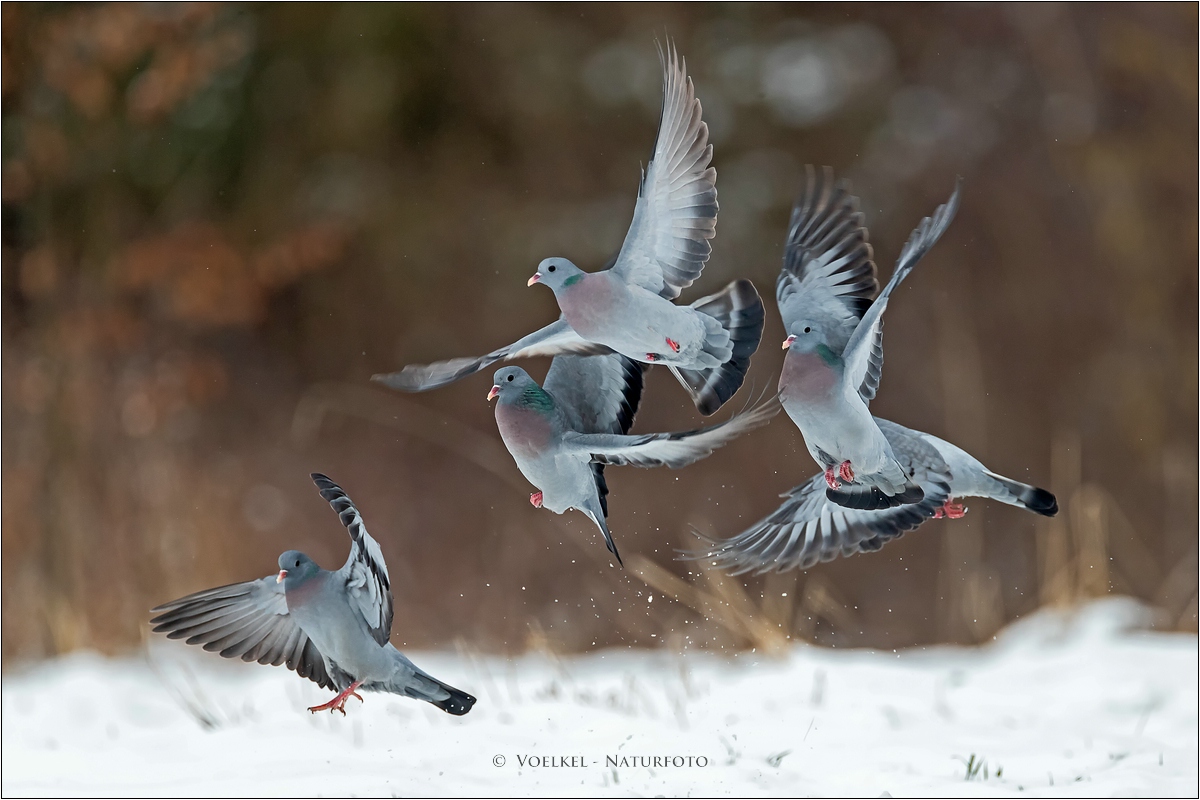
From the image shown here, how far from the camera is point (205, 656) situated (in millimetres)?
3799

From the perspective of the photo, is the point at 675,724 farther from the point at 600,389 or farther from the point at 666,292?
the point at 666,292

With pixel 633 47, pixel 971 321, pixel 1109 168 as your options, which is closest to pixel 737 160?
pixel 633 47

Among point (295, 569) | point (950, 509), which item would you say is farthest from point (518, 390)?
point (950, 509)

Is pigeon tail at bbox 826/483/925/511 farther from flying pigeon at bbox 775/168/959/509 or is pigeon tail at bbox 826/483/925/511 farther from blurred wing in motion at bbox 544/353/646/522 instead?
blurred wing in motion at bbox 544/353/646/522

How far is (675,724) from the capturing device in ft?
9.15

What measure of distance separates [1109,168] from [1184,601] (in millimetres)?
1843

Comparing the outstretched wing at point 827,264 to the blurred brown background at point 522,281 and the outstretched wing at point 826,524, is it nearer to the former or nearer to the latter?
the outstretched wing at point 826,524

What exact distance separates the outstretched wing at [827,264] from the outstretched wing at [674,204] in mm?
158

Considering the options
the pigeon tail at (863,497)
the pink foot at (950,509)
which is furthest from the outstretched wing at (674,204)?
the pink foot at (950,509)

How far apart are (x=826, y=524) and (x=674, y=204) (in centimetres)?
63

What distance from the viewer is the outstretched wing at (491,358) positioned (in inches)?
68.4

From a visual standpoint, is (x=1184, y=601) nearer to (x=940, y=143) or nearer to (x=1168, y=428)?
(x=1168, y=428)

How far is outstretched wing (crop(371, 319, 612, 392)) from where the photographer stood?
1.74 metres

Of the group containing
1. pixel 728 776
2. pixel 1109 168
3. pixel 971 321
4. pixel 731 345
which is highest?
pixel 1109 168
